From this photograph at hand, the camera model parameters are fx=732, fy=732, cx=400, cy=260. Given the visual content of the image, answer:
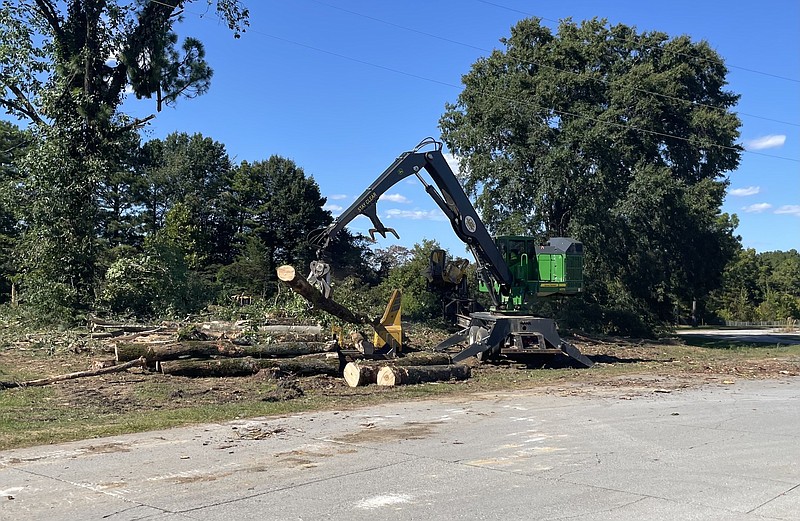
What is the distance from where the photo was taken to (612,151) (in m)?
30.0

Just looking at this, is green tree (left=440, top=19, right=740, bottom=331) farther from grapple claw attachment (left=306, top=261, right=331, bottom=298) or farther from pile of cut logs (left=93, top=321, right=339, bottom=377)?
grapple claw attachment (left=306, top=261, right=331, bottom=298)

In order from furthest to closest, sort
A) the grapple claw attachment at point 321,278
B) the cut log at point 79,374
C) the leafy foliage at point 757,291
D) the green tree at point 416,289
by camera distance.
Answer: the leafy foliage at point 757,291, the green tree at point 416,289, the grapple claw attachment at point 321,278, the cut log at point 79,374

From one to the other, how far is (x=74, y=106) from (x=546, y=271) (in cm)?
1625

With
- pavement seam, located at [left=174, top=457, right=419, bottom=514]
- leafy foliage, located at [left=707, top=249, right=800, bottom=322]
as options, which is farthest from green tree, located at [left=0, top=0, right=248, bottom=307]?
leafy foliage, located at [left=707, top=249, right=800, bottom=322]

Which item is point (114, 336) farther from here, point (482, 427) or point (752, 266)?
point (752, 266)

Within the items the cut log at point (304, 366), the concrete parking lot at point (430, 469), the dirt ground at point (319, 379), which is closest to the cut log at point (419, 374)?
the dirt ground at point (319, 379)

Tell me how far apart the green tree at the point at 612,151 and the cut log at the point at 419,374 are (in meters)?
14.1

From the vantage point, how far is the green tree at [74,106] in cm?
2370

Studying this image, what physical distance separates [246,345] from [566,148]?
16842mm

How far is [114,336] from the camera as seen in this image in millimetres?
20031

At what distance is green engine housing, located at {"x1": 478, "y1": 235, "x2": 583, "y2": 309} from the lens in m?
19.9

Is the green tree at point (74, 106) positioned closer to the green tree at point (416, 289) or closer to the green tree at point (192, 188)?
the green tree at point (416, 289)

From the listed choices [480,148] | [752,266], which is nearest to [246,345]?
[480,148]

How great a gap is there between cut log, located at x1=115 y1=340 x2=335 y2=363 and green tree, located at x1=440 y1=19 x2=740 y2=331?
1447 cm
